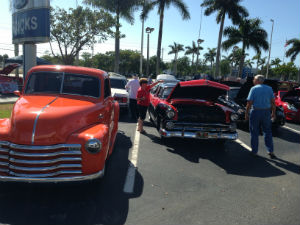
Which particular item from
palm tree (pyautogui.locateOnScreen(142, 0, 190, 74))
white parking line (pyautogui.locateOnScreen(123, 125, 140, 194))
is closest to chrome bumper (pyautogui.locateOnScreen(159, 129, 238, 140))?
white parking line (pyautogui.locateOnScreen(123, 125, 140, 194))

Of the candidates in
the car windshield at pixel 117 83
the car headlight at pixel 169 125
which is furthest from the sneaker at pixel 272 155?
the car windshield at pixel 117 83

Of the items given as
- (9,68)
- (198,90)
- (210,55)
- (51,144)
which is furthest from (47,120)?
(210,55)

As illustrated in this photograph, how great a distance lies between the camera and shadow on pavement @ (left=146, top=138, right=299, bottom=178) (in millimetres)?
4875

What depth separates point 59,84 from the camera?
4.36 metres

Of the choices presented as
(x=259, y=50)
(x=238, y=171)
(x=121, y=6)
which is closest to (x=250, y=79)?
(x=238, y=171)

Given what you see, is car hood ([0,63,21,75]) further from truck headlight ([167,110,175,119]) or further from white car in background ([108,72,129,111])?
truck headlight ([167,110,175,119])

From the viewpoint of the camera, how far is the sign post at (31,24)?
953 centimetres

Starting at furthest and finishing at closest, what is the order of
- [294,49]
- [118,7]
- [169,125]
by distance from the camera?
[294,49] < [118,7] < [169,125]

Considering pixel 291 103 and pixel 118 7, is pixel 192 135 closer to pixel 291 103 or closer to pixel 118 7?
pixel 291 103

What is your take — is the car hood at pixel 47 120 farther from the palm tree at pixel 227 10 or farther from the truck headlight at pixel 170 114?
the palm tree at pixel 227 10

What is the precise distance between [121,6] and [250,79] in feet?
59.6

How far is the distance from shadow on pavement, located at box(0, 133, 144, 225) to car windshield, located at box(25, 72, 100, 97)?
5.53 feet

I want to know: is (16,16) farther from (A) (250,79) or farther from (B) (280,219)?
(B) (280,219)

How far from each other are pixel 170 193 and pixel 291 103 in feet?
32.4
